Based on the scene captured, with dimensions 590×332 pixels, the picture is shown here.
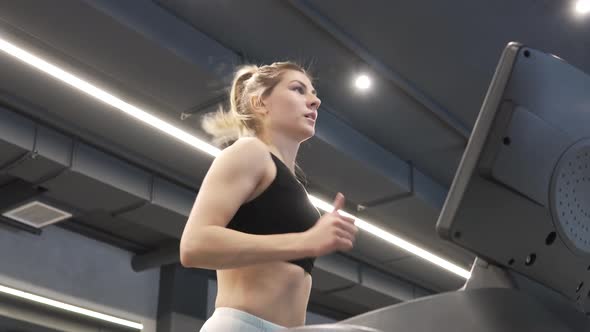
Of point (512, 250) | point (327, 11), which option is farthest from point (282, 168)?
point (327, 11)

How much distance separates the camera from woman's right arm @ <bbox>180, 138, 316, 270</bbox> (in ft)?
3.75

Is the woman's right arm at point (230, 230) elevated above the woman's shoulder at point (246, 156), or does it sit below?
below

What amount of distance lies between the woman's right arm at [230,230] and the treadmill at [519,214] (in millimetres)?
209

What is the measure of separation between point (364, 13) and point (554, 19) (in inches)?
42.1

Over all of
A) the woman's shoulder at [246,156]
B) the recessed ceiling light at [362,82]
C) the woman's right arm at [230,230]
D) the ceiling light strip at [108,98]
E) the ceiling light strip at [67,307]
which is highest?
the recessed ceiling light at [362,82]

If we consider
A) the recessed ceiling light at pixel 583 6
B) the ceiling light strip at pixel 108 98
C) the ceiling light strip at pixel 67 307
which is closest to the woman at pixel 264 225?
the ceiling light strip at pixel 108 98

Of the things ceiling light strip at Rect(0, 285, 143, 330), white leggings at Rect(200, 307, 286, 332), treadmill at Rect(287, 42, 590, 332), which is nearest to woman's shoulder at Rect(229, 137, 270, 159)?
white leggings at Rect(200, 307, 286, 332)

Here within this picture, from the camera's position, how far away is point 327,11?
→ 3.96 m

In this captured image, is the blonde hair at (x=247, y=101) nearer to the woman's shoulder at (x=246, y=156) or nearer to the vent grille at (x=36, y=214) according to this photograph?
the woman's shoulder at (x=246, y=156)

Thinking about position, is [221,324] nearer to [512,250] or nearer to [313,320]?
[512,250]

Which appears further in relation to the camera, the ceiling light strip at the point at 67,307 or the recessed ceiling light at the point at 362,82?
the ceiling light strip at the point at 67,307

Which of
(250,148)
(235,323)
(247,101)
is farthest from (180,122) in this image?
(235,323)

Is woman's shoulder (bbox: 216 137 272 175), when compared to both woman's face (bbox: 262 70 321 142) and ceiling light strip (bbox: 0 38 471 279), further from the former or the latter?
ceiling light strip (bbox: 0 38 471 279)

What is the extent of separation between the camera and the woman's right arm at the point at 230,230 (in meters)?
1.14
